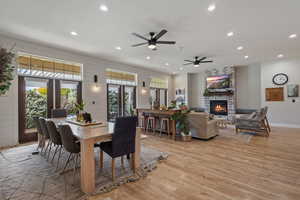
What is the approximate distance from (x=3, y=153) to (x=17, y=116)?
1.15m

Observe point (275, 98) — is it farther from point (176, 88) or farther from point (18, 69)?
point (18, 69)

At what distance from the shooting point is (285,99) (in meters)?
6.46

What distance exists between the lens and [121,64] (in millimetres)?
6965

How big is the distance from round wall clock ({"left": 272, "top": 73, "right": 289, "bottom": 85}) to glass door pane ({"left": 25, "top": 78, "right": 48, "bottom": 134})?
986 centimetres

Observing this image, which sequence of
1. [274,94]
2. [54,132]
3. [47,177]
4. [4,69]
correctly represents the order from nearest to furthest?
[4,69], [47,177], [54,132], [274,94]

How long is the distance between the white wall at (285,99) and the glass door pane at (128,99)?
6730mm

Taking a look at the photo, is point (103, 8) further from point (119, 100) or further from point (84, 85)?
point (119, 100)

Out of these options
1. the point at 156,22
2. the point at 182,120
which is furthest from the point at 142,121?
the point at 156,22

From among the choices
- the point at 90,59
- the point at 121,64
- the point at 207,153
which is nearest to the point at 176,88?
the point at 121,64

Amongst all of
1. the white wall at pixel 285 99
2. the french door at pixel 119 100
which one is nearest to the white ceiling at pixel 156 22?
the white wall at pixel 285 99

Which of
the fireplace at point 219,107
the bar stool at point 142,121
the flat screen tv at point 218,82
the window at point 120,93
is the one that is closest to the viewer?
the bar stool at point 142,121

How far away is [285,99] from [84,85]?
29.8 ft

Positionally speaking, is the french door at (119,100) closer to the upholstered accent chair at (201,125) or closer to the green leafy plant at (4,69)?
the upholstered accent chair at (201,125)

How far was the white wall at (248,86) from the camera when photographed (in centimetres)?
745
